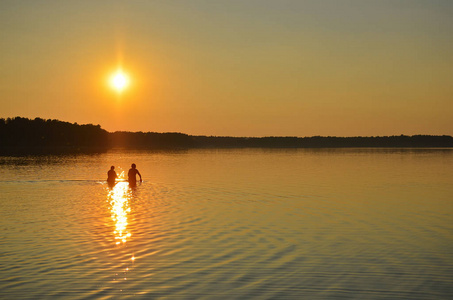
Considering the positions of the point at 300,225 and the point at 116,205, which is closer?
the point at 300,225

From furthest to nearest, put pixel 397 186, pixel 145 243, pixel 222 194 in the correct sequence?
pixel 397 186 < pixel 222 194 < pixel 145 243

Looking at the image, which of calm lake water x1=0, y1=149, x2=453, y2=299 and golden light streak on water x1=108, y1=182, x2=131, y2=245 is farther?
golden light streak on water x1=108, y1=182, x2=131, y2=245

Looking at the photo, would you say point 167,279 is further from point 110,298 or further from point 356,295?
point 356,295

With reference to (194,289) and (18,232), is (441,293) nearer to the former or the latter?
(194,289)

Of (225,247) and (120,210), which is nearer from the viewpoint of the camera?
(225,247)

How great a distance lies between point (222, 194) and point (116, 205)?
10.7 metres

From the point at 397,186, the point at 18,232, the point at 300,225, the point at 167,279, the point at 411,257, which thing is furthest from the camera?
the point at 397,186

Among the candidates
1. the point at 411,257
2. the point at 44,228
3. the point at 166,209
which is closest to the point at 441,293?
the point at 411,257

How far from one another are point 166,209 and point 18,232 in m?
10.3

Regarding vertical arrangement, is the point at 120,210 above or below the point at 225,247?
above

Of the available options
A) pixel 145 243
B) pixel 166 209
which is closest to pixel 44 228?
pixel 145 243

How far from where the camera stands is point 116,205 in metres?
32.8

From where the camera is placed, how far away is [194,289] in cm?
1408

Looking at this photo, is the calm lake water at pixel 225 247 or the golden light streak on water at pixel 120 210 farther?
the golden light streak on water at pixel 120 210
